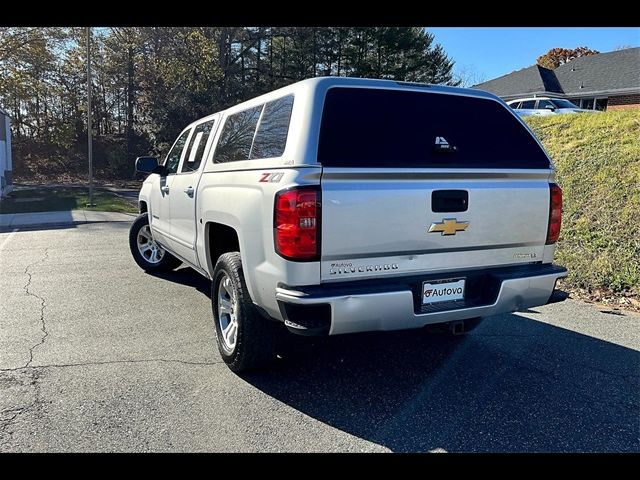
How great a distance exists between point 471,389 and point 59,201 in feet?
53.8

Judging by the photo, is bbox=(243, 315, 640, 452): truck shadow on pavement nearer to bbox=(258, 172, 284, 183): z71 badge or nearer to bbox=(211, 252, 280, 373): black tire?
bbox=(211, 252, 280, 373): black tire

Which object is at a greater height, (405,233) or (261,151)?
(261,151)

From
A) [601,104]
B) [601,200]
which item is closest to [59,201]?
[601,200]

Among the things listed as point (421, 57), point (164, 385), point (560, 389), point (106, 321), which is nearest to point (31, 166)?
point (421, 57)

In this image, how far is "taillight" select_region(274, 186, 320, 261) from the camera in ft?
9.40

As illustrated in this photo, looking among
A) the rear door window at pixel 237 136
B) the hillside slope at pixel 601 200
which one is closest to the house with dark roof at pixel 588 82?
the hillside slope at pixel 601 200

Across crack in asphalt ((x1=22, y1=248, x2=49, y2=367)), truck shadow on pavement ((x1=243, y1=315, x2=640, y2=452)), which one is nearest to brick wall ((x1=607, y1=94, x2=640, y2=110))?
truck shadow on pavement ((x1=243, y1=315, x2=640, y2=452))

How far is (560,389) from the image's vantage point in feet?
11.5

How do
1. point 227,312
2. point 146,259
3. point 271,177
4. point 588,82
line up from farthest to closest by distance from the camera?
point 588,82 < point 146,259 < point 227,312 < point 271,177

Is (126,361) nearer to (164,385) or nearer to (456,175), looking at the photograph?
(164,385)

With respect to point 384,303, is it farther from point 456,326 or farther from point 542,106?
point 542,106

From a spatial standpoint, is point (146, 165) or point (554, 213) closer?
point (554, 213)

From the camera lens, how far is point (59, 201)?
16312 millimetres
